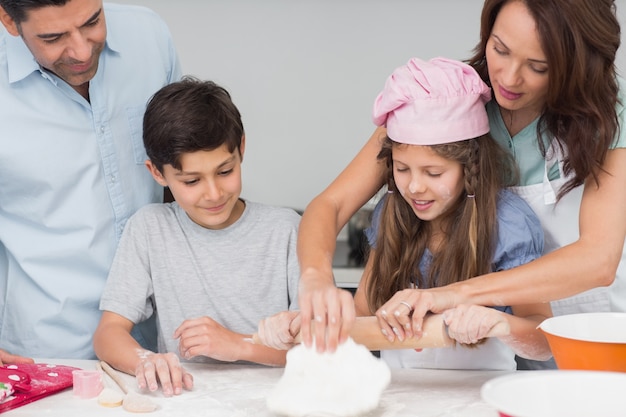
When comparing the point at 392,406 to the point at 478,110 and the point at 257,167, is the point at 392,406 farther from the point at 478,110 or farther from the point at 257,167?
the point at 257,167

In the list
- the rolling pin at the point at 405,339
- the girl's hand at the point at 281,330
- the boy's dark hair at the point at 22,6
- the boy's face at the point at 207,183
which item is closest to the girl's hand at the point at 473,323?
the rolling pin at the point at 405,339

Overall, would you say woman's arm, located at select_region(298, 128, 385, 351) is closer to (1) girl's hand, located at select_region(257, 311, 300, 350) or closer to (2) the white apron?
(1) girl's hand, located at select_region(257, 311, 300, 350)

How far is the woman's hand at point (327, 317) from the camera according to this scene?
1340 millimetres

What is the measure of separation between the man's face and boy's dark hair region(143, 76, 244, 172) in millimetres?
167

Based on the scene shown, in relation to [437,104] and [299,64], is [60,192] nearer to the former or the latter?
[437,104]

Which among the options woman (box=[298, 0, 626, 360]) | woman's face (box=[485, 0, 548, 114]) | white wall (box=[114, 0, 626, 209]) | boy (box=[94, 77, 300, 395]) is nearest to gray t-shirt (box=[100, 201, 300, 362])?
boy (box=[94, 77, 300, 395])

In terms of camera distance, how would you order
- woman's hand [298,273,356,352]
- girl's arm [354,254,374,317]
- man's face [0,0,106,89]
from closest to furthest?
woman's hand [298,273,356,352] < man's face [0,0,106,89] < girl's arm [354,254,374,317]

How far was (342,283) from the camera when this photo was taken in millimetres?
2936

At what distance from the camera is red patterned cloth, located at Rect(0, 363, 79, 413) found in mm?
1402

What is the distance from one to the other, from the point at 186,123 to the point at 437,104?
543 mm

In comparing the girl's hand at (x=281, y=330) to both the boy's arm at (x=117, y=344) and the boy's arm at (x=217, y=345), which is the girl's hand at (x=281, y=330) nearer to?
the boy's arm at (x=217, y=345)

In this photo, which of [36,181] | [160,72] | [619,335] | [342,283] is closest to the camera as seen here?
[619,335]

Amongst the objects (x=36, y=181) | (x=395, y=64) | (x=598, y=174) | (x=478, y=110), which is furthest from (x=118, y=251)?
(x=395, y=64)

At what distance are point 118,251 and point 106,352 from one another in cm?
26
